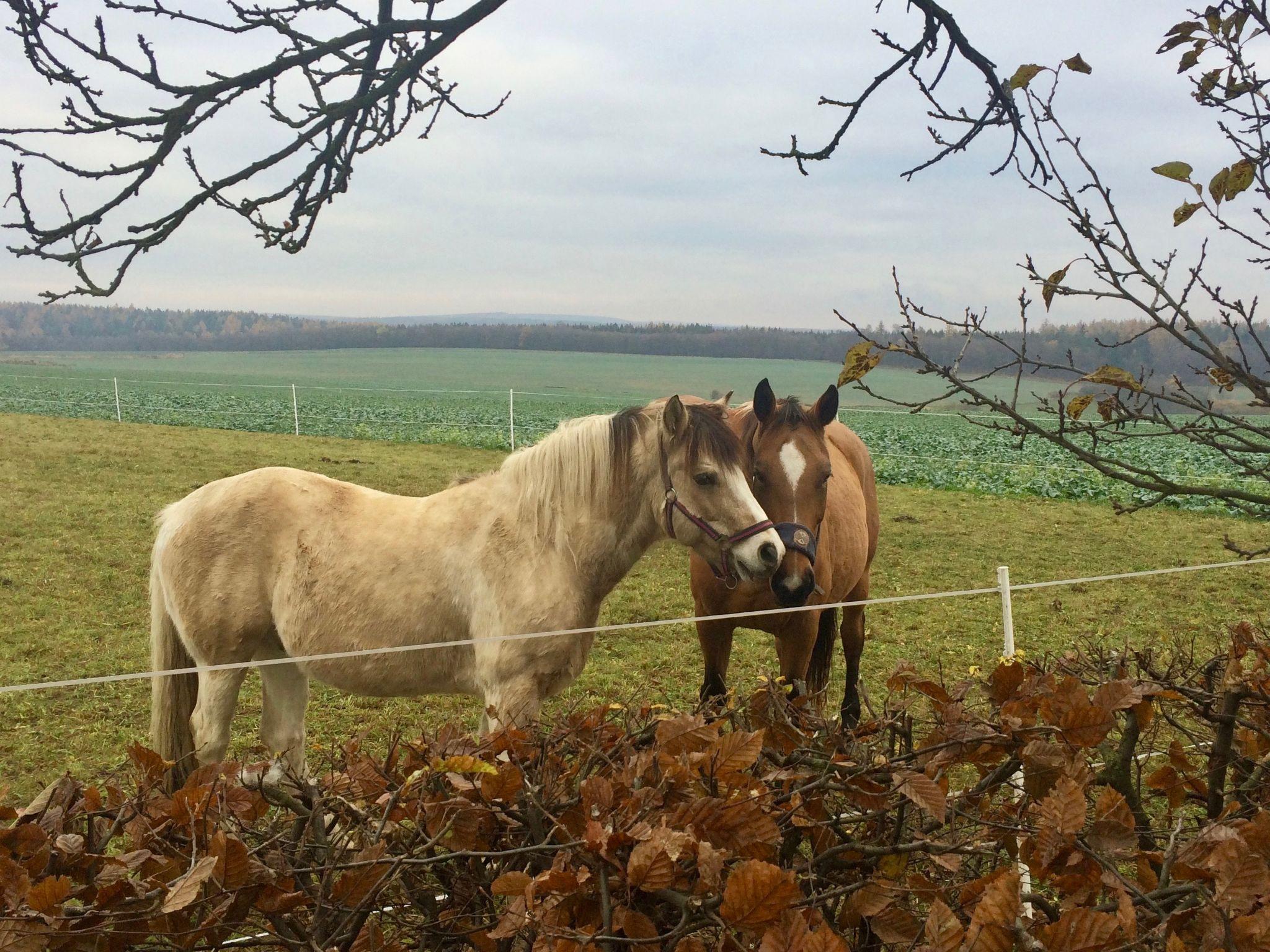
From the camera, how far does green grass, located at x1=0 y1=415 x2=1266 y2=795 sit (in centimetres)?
501

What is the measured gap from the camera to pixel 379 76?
271cm

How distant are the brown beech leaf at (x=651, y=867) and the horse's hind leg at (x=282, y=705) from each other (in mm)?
2959

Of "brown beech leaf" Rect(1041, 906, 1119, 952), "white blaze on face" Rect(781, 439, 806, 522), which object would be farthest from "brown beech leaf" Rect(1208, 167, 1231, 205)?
"white blaze on face" Rect(781, 439, 806, 522)

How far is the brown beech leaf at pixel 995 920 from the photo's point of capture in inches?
42.1

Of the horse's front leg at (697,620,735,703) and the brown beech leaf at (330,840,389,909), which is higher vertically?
the brown beech leaf at (330,840,389,909)

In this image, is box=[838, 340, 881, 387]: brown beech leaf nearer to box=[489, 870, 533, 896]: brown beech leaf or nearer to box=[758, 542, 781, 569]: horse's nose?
box=[489, 870, 533, 896]: brown beech leaf

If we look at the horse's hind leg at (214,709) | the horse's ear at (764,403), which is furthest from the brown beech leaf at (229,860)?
the horse's ear at (764,403)

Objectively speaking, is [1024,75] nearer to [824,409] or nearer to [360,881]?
[360,881]

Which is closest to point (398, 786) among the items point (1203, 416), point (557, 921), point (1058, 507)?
point (557, 921)

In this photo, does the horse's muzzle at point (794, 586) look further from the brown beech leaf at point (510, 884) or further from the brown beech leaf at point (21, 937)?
the brown beech leaf at point (21, 937)

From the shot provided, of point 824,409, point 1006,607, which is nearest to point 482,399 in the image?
point 824,409

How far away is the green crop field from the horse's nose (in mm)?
1518

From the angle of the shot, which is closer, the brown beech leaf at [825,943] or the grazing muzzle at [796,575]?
the brown beech leaf at [825,943]

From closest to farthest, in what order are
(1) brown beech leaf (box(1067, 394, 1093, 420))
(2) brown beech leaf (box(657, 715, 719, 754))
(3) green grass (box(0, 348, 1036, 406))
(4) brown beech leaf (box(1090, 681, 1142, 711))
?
1. (2) brown beech leaf (box(657, 715, 719, 754))
2. (4) brown beech leaf (box(1090, 681, 1142, 711))
3. (1) brown beech leaf (box(1067, 394, 1093, 420))
4. (3) green grass (box(0, 348, 1036, 406))
